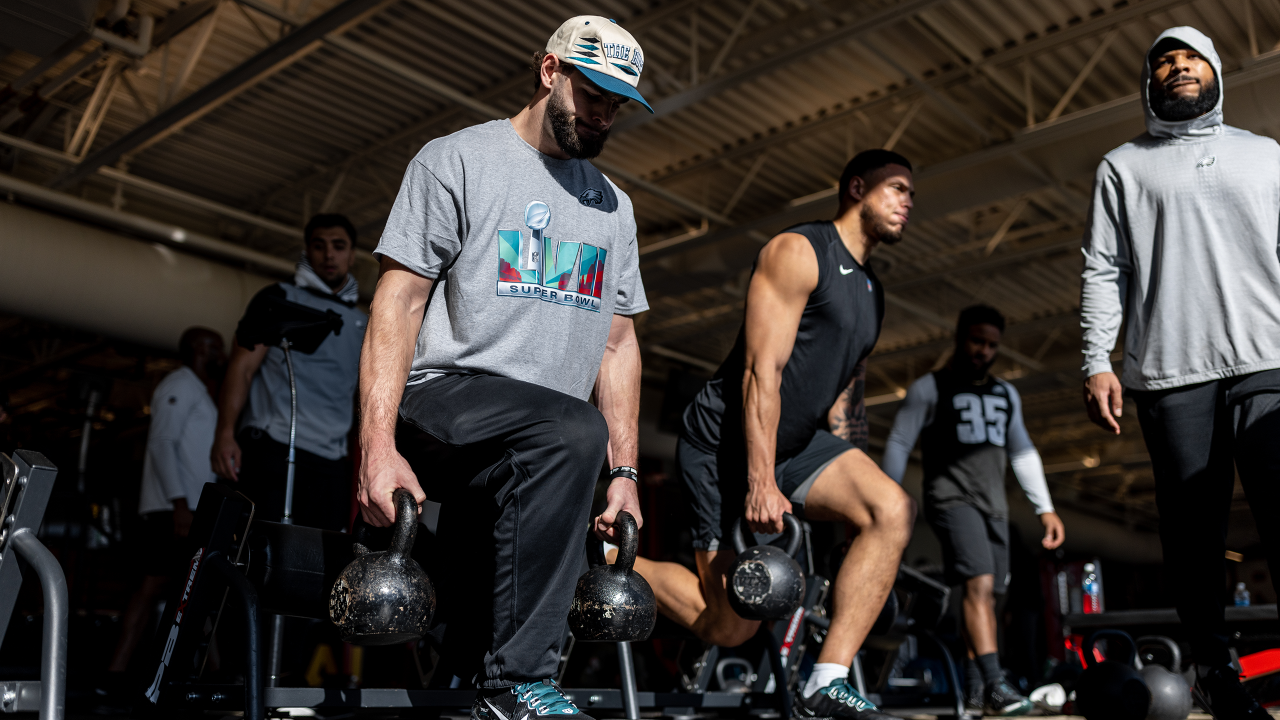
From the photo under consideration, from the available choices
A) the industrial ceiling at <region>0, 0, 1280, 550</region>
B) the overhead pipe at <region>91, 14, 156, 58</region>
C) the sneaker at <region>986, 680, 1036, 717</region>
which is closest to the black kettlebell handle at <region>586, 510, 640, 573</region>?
the sneaker at <region>986, 680, 1036, 717</region>

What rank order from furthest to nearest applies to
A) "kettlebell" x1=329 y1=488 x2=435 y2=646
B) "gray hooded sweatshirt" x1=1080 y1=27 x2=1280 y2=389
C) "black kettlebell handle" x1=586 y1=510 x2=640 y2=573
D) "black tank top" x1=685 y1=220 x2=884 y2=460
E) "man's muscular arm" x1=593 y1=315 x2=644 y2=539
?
"black tank top" x1=685 y1=220 x2=884 y2=460, "gray hooded sweatshirt" x1=1080 y1=27 x2=1280 y2=389, "man's muscular arm" x1=593 y1=315 x2=644 y2=539, "black kettlebell handle" x1=586 y1=510 x2=640 y2=573, "kettlebell" x1=329 y1=488 x2=435 y2=646

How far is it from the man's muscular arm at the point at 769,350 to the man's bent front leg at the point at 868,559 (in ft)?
0.65

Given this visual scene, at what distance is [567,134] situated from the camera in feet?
6.35

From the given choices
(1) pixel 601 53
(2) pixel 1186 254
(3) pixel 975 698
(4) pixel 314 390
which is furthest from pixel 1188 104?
(4) pixel 314 390

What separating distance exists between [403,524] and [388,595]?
4.5 inches

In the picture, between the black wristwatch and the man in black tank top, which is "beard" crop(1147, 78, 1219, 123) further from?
the black wristwatch

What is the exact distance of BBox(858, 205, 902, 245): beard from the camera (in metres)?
2.81

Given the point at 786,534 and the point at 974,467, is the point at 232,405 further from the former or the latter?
the point at 974,467

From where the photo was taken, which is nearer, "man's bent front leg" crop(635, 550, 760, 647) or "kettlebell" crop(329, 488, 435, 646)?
"kettlebell" crop(329, 488, 435, 646)

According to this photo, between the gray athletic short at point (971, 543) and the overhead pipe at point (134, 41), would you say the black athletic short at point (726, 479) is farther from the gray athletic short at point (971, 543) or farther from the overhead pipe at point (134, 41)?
the overhead pipe at point (134, 41)

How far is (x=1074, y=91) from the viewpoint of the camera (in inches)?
278

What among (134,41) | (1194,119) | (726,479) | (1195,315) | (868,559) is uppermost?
(134,41)

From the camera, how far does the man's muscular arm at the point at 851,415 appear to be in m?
3.41

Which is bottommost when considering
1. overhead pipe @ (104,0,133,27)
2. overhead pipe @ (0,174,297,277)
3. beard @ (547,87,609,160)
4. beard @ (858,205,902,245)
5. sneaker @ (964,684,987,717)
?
sneaker @ (964,684,987,717)
